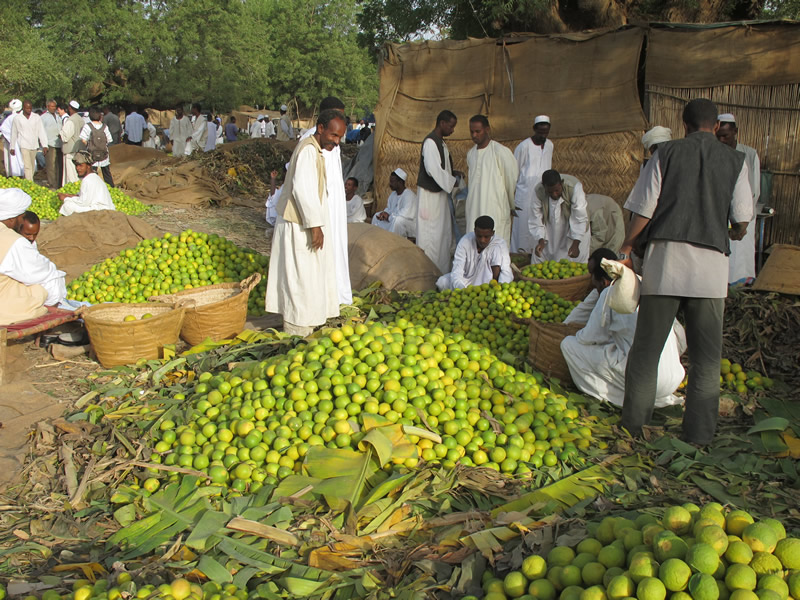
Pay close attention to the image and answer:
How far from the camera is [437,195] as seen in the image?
8.12m

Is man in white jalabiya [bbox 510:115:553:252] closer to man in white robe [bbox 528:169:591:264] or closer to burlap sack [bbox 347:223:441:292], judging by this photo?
man in white robe [bbox 528:169:591:264]

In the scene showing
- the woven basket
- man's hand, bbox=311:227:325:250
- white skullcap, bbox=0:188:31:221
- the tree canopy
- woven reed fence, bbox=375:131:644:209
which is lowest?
the woven basket

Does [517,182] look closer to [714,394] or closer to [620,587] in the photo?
[714,394]

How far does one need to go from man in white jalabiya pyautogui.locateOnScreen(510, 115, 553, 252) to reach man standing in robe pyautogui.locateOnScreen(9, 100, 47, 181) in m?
12.0

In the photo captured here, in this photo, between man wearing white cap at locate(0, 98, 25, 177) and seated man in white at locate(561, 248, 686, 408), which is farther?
man wearing white cap at locate(0, 98, 25, 177)

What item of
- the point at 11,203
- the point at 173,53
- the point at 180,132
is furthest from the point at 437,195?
the point at 173,53

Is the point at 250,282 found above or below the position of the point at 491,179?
below

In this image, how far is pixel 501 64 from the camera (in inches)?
394

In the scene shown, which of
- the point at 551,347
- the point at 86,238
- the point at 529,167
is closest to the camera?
the point at 551,347

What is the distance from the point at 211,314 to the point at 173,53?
26.2m

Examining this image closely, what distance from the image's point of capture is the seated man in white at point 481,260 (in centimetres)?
666

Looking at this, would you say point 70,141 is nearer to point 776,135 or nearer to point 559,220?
point 559,220

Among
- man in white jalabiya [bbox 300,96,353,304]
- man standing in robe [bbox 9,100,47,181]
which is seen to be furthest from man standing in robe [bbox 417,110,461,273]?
man standing in robe [bbox 9,100,47,181]

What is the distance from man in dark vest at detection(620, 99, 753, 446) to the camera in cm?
366
